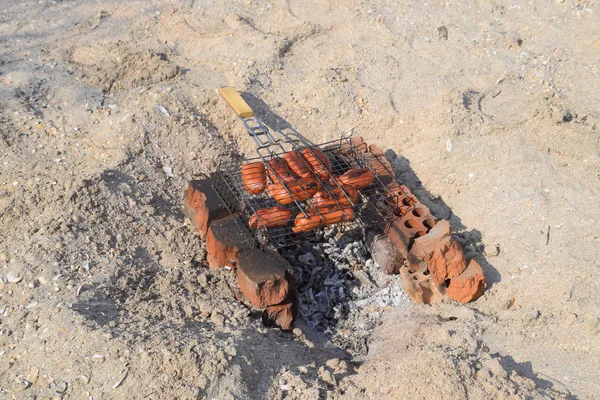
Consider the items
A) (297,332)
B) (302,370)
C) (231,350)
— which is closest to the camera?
(231,350)

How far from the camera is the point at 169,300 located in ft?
12.5

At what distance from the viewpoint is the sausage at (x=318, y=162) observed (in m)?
4.30

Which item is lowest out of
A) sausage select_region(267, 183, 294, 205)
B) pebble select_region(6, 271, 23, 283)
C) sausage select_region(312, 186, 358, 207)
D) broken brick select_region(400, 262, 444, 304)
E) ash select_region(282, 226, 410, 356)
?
ash select_region(282, 226, 410, 356)

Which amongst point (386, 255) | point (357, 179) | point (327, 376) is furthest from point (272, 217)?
point (327, 376)

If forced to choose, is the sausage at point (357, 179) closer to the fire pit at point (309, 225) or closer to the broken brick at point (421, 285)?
the fire pit at point (309, 225)

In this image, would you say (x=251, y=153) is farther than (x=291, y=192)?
Yes

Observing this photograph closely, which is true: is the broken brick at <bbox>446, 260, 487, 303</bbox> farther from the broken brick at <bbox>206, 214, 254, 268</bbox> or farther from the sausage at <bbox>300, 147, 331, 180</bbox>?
the broken brick at <bbox>206, 214, 254, 268</bbox>

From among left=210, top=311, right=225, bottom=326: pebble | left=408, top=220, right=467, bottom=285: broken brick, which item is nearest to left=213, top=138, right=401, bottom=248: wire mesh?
left=408, top=220, right=467, bottom=285: broken brick

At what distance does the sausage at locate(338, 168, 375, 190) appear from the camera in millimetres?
4234

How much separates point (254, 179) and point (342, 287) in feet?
3.42

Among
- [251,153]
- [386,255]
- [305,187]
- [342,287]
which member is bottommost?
[342,287]

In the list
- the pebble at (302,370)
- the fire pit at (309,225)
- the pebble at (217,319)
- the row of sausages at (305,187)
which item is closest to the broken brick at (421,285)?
the fire pit at (309,225)

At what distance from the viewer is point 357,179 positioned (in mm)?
4250

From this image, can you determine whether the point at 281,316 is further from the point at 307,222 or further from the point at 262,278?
the point at 307,222
